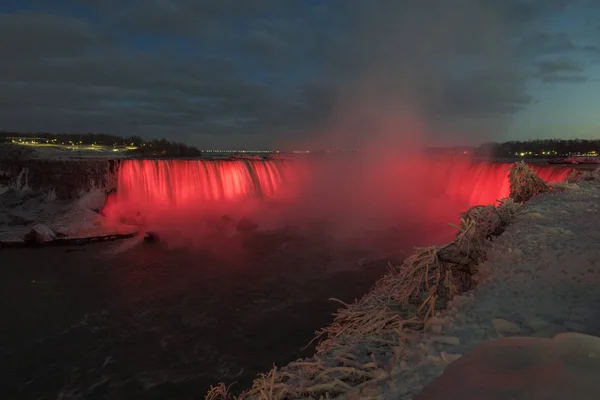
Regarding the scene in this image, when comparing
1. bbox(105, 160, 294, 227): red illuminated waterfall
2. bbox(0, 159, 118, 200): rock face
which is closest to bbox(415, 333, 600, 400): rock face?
bbox(105, 160, 294, 227): red illuminated waterfall

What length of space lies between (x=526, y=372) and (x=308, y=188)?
32299 millimetres

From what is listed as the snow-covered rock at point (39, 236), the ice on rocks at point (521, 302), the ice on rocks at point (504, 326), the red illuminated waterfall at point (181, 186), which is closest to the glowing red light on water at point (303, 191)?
the red illuminated waterfall at point (181, 186)

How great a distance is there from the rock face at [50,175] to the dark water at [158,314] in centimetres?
637

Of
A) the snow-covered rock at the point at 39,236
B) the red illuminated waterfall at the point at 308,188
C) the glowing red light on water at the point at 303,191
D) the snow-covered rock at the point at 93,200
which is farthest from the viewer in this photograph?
the red illuminated waterfall at the point at 308,188

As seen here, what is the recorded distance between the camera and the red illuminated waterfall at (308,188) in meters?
23.3

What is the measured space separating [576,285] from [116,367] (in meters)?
8.56

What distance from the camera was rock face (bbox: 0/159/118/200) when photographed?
22000 mm

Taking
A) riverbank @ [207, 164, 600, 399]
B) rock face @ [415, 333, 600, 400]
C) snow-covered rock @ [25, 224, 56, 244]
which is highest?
rock face @ [415, 333, 600, 400]

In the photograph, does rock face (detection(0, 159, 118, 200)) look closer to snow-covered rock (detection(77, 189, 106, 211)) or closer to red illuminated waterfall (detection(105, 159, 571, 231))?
snow-covered rock (detection(77, 189, 106, 211))

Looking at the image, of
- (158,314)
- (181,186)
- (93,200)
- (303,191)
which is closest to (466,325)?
(158,314)

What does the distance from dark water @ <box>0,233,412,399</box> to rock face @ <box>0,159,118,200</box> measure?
6.37 metres

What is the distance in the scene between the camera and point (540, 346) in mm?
1997

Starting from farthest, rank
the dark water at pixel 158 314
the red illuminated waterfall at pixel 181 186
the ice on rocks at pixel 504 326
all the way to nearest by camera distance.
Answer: the red illuminated waterfall at pixel 181 186 → the dark water at pixel 158 314 → the ice on rocks at pixel 504 326

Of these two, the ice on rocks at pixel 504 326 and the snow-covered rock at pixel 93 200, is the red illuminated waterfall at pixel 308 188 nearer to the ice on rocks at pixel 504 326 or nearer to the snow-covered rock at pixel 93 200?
the snow-covered rock at pixel 93 200
